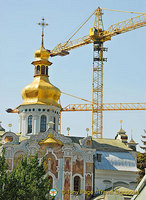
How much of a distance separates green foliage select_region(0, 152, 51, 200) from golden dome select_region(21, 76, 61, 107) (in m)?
17.7

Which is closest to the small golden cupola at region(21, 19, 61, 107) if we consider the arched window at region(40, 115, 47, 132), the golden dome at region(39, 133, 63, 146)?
the arched window at region(40, 115, 47, 132)

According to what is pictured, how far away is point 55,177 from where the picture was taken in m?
50.9

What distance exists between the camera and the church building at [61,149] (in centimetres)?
5112

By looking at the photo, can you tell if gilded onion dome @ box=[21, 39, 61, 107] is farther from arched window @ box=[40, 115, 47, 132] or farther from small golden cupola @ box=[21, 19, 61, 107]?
arched window @ box=[40, 115, 47, 132]

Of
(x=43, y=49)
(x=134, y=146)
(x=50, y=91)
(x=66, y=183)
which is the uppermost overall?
(x=43, y=49)

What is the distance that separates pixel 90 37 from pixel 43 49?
28491 mm

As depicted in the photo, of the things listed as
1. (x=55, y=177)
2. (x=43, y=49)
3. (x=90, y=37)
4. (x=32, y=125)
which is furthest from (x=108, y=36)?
(x=55, y=177)

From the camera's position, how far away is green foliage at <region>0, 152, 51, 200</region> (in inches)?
1480

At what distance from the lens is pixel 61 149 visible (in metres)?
51.8

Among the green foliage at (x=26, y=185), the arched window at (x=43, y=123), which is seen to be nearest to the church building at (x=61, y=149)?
the arched window at (x=43, y=123)

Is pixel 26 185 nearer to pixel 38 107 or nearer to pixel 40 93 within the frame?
pixel 38 107

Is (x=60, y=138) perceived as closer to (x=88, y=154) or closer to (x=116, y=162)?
(x=88, y=154)

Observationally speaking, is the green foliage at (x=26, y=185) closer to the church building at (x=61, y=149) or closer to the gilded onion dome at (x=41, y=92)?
the church building at (x=61, y=149)

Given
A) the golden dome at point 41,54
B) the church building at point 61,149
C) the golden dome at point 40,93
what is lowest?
the church building at point 61,149
